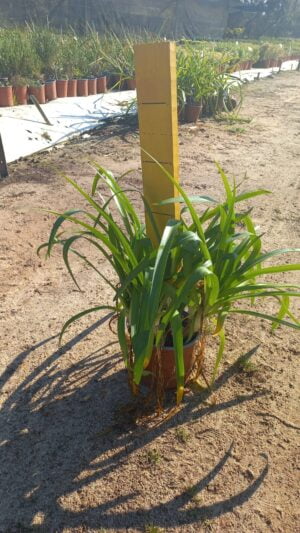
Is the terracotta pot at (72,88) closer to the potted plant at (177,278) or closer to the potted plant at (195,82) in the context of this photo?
the potted plant at (195,82)

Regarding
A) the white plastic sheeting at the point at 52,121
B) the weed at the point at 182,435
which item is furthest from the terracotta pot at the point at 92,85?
the weed at the point at 182,435

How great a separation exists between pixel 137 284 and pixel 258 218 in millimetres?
1933

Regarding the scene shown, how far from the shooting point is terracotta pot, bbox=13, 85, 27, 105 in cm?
569

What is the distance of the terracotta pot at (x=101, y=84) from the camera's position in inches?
281

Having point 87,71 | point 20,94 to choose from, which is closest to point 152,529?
point 20,94

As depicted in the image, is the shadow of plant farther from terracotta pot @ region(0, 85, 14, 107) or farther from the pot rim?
terracotta pot @ region(0, 85, 14, 107)

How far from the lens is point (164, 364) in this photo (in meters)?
1.45

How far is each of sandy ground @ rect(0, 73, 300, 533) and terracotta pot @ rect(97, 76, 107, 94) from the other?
5579mm

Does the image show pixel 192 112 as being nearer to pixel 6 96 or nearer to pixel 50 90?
pixel 50 90

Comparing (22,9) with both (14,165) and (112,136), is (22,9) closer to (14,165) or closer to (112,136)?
(112,136)

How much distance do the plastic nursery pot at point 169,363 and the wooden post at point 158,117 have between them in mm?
400

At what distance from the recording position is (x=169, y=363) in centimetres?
145

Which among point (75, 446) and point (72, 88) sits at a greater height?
point (72, 88)

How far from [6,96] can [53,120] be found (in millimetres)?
747
